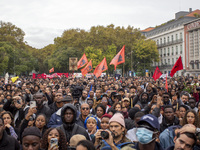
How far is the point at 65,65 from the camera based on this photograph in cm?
5372

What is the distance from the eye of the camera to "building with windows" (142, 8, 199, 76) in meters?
55.3

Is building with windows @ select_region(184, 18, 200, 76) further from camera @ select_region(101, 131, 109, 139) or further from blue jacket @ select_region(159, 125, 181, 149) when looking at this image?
camera @ select_region(101, 131, 109, 139)

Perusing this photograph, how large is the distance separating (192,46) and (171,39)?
35.6 feet

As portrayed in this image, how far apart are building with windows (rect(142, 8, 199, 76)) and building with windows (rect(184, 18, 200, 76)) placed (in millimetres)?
1992

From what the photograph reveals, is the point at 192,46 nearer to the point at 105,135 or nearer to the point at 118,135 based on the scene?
the point at 118,135

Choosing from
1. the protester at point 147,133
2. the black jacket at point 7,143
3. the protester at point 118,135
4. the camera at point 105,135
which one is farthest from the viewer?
the black jacket at point 7,143

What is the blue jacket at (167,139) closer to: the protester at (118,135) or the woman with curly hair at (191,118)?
the woman with curly hair at (191,118)

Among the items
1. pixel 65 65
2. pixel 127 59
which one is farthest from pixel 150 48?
pixel 65 65

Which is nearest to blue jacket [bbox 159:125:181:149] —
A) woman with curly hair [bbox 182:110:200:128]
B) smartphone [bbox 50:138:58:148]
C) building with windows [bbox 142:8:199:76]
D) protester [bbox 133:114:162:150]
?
woman with curly hair [bbox 182:110:200:128]

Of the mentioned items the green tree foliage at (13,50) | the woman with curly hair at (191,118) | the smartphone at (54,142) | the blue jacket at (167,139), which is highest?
the green tree foliage at (13,50)

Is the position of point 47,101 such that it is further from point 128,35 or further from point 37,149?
point 128,35

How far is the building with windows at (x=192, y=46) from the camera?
47.6 meters

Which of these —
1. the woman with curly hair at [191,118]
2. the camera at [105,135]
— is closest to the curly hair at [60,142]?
the camera at [105,135]

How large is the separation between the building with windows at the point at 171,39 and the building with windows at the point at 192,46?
1.99 meters
